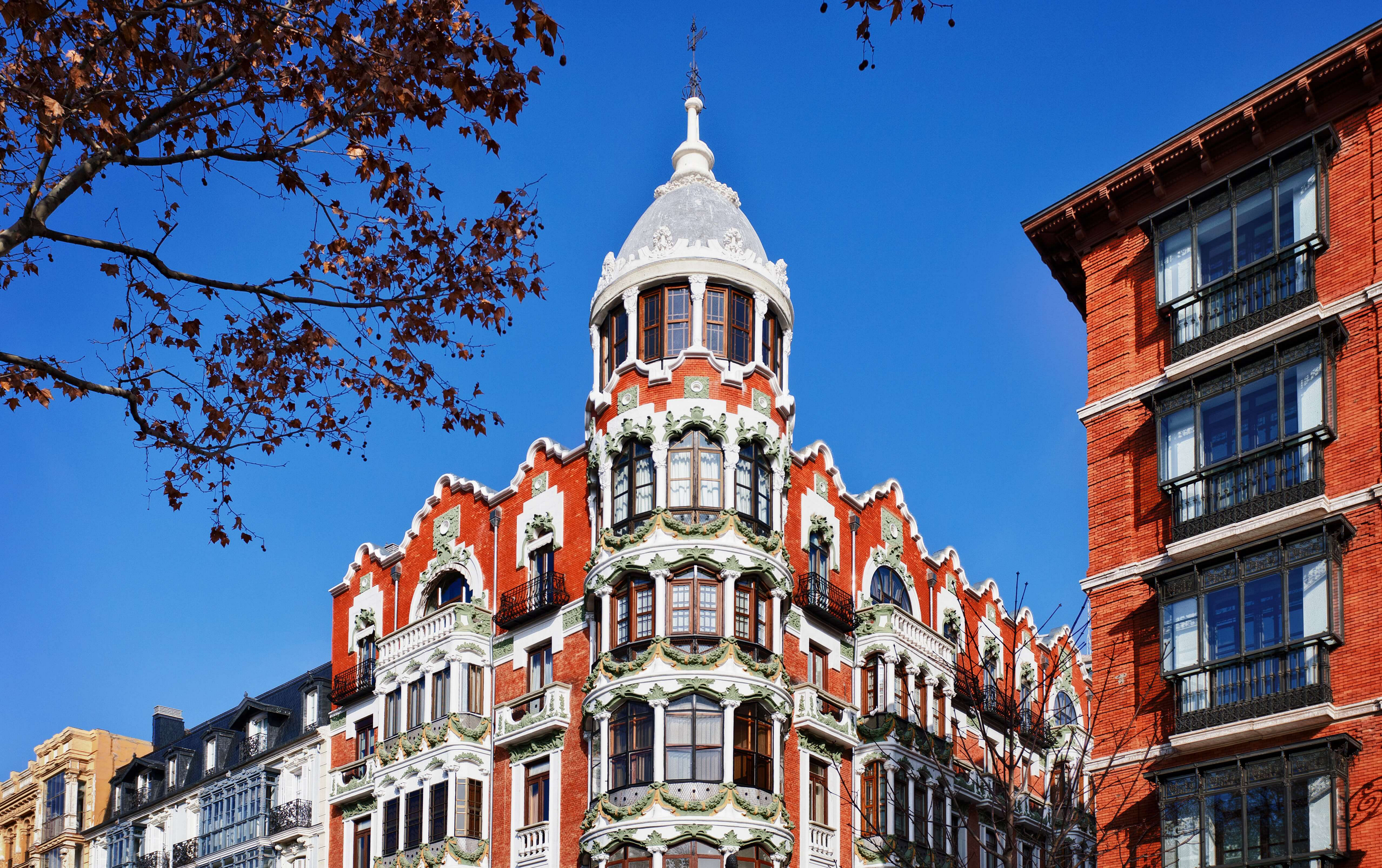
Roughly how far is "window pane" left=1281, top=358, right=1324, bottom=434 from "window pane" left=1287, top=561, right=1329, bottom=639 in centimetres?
270

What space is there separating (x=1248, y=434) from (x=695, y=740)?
55.6ft

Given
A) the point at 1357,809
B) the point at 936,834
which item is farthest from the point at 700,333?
the point at 1357,809

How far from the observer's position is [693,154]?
51.3 m

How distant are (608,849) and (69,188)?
28.4 meters

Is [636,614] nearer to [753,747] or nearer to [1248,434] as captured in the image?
[753,747]

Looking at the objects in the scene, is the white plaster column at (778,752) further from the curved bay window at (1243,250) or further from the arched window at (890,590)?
the curved bay window at (1243,250)

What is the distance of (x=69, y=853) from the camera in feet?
236

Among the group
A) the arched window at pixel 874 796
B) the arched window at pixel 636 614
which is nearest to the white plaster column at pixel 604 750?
the arched window at pixel 636 614

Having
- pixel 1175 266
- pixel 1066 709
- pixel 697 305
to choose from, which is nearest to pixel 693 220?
pixel 697 305

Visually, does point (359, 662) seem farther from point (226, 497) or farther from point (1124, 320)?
point (226, 497)

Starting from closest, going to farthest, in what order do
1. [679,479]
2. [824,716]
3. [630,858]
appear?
[630,858], [679,479], [824,716]

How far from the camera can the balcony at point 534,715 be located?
4594cm

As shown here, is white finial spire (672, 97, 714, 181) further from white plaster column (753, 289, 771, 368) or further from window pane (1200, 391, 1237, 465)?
window pane (1200, 391, 1237, 465)

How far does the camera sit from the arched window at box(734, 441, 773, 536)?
44.9m
